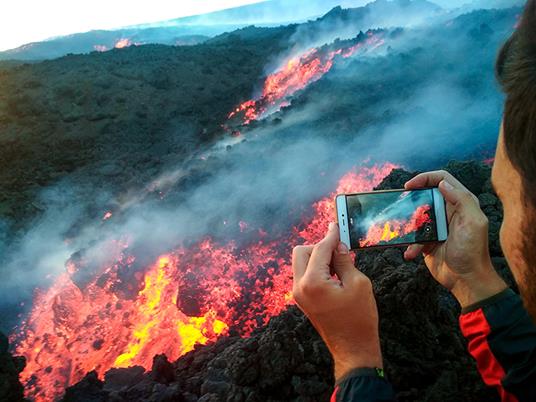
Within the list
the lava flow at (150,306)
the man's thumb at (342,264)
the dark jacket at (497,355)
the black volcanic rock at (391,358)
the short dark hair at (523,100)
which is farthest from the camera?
the lava flow at (150,306)

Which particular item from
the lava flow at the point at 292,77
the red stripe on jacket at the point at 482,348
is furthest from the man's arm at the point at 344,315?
the lava flow at the point at 292,77

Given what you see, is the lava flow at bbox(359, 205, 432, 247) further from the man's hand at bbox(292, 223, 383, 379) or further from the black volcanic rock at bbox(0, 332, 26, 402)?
the black volcanic rock at bbox(0, 332, 26, 402)

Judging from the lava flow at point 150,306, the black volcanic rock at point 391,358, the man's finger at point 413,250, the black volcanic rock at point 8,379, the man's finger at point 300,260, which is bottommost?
the lava flow at point 150,306

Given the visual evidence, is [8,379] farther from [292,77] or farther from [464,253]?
[292,77]

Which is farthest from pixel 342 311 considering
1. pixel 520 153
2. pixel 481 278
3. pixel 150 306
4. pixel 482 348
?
pixel 150 306

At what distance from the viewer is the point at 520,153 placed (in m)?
1.05

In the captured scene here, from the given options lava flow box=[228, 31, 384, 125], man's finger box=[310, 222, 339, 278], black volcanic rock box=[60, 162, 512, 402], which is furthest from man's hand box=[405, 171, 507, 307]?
lava flow box=[228, 31, 384, 125]

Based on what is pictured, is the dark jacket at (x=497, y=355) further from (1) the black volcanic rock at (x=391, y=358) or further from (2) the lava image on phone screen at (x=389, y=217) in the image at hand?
(1) the black volcanic rock at (x=391, y=358)

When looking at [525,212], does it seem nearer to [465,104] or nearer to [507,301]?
[507,301]

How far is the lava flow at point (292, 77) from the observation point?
14.5 meters

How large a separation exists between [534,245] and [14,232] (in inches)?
385

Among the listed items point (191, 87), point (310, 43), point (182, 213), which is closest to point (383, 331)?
point (182, 213)

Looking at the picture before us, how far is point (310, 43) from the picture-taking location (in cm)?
2308

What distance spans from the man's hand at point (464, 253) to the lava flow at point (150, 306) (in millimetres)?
3825
